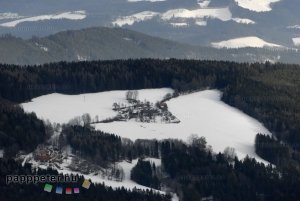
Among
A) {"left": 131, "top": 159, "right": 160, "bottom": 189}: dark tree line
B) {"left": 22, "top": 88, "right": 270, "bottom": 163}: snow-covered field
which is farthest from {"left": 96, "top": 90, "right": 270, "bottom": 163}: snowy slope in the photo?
{"left": 131, "top": 159, "right": 160, "bottom": 189}: dark tree line

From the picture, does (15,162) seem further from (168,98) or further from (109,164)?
(168,98)

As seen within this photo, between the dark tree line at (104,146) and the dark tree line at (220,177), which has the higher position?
the dark tree line at (104,146)

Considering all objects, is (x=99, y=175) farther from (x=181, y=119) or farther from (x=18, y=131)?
(x=181, y=119)

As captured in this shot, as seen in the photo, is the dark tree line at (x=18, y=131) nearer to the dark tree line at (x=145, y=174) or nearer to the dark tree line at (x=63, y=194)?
the dark tree line at (x=63, y=194)

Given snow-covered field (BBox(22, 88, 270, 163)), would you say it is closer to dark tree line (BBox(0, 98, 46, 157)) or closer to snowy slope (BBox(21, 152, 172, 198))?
dark tree line (BBox(0, 98, 46, 157))

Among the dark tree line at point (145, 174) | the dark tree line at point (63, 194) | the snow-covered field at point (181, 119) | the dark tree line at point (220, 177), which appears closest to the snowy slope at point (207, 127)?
the snow-covered field at point (181, 119)

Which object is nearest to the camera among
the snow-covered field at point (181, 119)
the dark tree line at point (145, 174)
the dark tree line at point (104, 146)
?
the dark tree line at point (145, 174)

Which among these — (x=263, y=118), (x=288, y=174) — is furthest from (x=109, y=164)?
(x=263, y=118)
